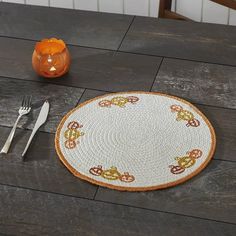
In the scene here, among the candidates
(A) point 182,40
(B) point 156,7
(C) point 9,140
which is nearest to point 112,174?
(C) point 9,140

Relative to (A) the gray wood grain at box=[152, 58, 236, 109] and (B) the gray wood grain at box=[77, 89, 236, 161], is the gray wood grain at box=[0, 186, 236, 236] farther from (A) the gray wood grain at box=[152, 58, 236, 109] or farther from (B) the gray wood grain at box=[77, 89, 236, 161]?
(A) the gray wood grain at box=[152, 58, 236, 109]

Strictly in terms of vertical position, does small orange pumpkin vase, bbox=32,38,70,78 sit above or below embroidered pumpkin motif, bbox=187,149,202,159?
above

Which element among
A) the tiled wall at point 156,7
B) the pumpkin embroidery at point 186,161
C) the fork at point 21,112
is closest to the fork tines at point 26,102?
the fork at point 21,112

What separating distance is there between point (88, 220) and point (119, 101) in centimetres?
42

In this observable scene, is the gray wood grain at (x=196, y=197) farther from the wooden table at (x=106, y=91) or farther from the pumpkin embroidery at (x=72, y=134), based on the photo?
the pumpkin embroidery at (x=72, y=134)

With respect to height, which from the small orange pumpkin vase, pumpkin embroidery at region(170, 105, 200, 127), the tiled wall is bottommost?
the tiled wall

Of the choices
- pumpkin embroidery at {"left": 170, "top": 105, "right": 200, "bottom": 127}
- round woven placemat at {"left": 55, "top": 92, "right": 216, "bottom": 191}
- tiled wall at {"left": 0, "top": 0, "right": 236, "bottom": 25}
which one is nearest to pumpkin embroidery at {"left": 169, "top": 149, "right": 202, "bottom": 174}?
round woven placemat at {"left": 55, "top": 92, "right": 216, "bottom": 191}

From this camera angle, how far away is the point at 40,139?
138 centimetres

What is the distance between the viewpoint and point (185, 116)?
1.44 metres

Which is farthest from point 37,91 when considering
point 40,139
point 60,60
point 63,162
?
point 63,162

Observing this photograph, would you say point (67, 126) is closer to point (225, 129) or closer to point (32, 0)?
point (225, 129)

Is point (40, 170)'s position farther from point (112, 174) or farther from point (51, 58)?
point (51, 58)

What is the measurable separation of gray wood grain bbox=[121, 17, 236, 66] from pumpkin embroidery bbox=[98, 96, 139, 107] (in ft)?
0.77

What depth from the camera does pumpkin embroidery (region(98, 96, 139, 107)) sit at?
1.48m
